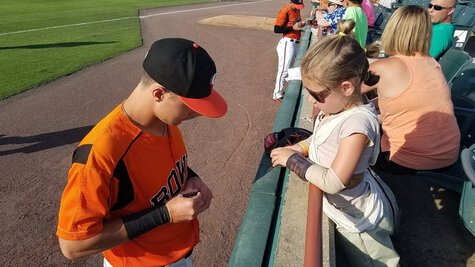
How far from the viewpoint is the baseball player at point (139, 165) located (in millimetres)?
1703

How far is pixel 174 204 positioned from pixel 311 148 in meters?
1.15

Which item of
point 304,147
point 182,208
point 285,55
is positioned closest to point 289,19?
point 285,55

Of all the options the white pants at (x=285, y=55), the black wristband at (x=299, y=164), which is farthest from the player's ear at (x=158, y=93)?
the white pants at (x=285, y=55)

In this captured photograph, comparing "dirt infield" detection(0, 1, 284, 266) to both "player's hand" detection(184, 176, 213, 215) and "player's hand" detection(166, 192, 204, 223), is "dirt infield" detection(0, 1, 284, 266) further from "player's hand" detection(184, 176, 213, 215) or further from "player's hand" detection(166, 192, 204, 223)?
"player's hand" detection(166, 192, 204, 223)

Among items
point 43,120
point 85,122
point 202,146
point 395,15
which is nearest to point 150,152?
point 395,15

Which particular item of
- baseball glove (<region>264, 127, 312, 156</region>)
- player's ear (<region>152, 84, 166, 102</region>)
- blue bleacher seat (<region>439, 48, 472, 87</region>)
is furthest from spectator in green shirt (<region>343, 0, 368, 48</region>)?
player's ear (<region>152, 84, 166, 102</region>)

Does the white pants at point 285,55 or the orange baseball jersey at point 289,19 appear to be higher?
the orange baseball jersey at point 289,19

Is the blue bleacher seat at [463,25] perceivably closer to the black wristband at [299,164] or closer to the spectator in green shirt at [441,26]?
the spectator in green shirt at [441,26]

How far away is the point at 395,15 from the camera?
349 centimetres

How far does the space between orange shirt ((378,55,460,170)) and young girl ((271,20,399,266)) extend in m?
0.80

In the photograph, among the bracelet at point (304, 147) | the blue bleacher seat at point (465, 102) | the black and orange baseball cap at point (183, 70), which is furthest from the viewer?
the blue bleacher seat at point (465, 102)

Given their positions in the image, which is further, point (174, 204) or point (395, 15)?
point (395, 15)

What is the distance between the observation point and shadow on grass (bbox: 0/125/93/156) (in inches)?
258

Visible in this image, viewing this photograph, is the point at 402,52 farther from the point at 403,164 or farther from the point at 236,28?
the point at 236,28
